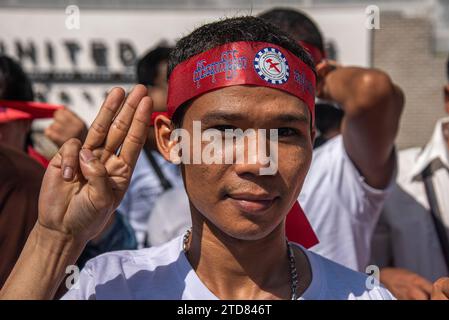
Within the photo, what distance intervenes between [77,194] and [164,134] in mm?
460

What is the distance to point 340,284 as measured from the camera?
5.96 feet

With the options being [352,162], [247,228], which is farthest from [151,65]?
[247,228]

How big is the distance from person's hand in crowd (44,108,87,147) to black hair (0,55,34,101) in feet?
0.72

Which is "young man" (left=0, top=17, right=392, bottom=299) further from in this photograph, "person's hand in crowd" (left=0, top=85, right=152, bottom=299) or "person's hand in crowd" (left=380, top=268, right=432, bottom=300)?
"person's hand in crowd" (left=380, top=268, right=432, bottom=300)

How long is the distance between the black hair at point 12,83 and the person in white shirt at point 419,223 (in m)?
1.77

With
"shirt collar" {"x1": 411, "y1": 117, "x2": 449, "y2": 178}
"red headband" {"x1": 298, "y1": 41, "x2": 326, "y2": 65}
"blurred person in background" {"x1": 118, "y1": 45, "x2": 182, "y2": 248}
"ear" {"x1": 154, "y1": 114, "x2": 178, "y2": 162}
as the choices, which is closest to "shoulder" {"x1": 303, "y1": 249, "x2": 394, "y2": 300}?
"ear" {"x1": 154, "y1": 114, "x2": 178, "y2": 162}

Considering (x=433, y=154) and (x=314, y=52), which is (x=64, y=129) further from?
(x=433, y=154)

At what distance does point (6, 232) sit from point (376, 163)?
1.38 meters

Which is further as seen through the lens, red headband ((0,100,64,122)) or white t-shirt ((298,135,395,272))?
red headband ((0,100,64,122))

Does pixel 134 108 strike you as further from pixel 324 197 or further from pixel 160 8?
pixel 160 8

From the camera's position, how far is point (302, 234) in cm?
213

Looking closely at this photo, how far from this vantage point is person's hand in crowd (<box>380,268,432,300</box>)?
2436mm

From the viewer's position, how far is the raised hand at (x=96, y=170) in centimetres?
150
